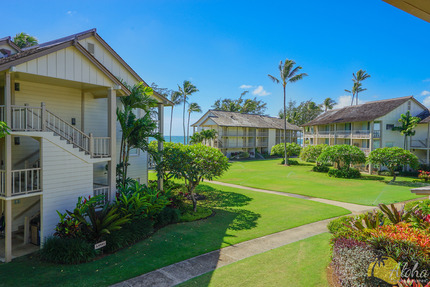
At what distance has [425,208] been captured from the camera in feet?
32.6

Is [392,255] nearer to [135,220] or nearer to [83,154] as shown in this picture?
[135,220]

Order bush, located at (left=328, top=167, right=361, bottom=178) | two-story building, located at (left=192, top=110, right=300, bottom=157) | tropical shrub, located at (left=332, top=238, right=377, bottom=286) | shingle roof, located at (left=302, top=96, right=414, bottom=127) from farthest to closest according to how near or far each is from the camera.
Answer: two-story building, located at (left=192, top=110, right=300, bottom=157)
shingle roof, located at (left=302, top=96, right=414, bottom=127)
bush, located at (left=328, top=167, right=361, bottom=178)
tropical shrub, located at (left=332, top=238, right=377, bottom=286)

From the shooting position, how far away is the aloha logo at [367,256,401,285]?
6074 mm

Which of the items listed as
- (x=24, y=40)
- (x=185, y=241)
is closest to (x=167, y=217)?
(x=185, y=241)

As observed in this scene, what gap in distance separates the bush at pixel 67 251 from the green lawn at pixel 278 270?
383 cm

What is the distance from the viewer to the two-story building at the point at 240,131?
50.8 m

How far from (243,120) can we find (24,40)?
41.1 meters

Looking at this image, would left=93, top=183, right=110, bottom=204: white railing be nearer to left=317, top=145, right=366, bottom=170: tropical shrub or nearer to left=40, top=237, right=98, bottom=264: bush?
left=40, top=237, right=98, bottom=264: bush

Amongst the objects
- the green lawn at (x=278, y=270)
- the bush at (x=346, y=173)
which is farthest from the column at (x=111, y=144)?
the bush at (x=346, y=173)

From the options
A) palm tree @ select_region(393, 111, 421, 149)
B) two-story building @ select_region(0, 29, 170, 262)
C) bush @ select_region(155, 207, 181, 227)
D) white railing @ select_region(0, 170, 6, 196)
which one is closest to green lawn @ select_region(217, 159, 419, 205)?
palm tree @ select_region(393, 111, 421, 149)

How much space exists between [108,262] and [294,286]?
5996mm

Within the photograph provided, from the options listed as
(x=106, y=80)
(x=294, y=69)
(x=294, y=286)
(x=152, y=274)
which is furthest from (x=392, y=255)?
(x=294, y=69)

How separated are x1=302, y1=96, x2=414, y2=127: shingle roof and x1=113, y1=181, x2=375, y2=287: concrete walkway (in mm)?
28673

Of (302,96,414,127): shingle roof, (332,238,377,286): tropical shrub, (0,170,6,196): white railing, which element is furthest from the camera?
(302,96,414,127): shingle roof
